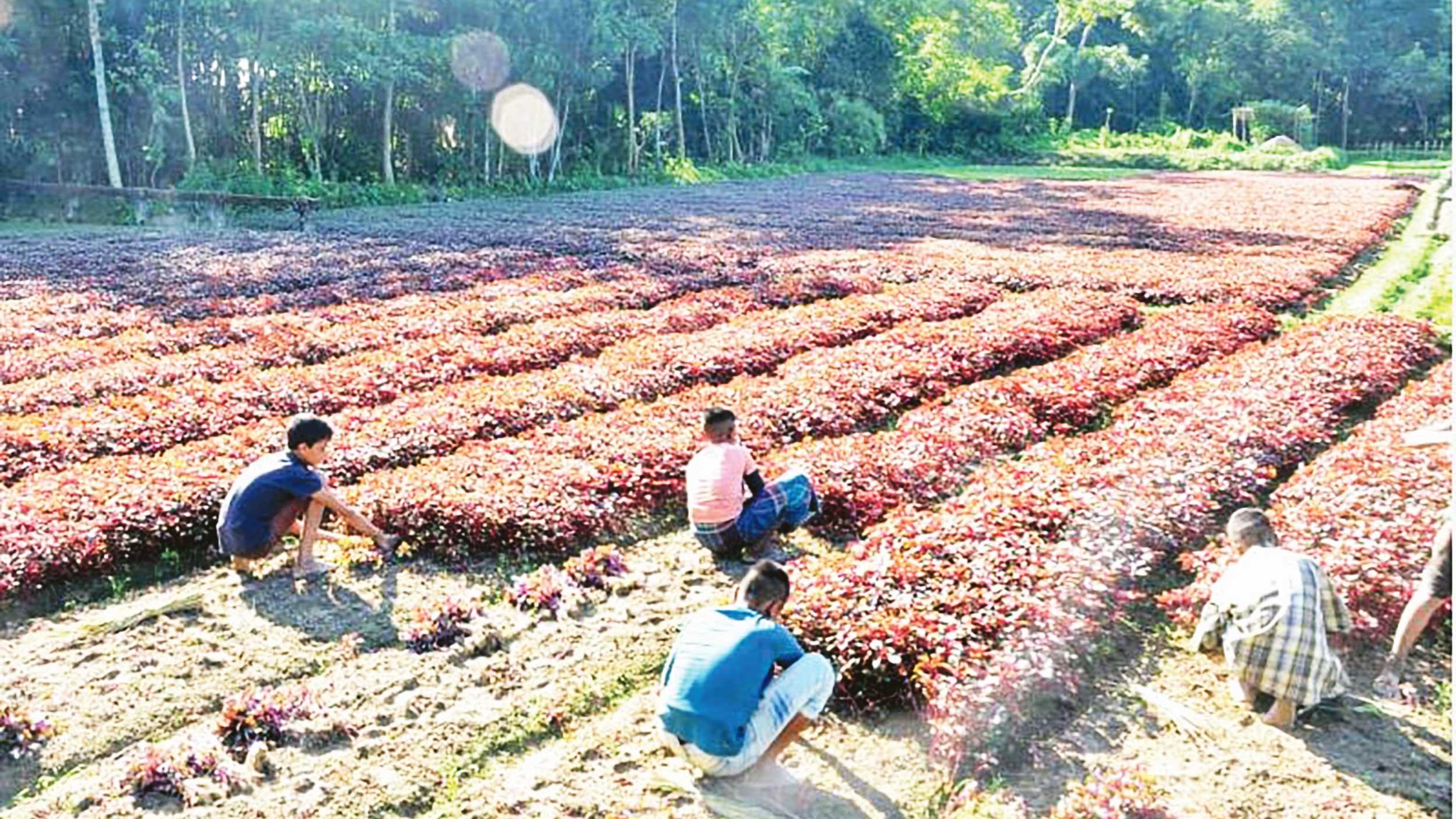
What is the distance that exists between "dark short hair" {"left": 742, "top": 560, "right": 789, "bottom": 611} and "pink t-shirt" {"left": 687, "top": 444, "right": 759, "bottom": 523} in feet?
8.72

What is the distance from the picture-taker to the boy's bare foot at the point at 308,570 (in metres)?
8.45

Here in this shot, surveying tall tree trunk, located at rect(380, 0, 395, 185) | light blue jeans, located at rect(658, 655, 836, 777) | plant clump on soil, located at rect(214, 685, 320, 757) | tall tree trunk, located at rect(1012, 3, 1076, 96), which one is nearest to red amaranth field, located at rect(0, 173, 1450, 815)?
plant clump on soil, located at rect(214, 685, 320, 757)

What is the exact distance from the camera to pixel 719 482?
28.0 ft

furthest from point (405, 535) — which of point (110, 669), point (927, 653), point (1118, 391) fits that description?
point (1118, 391)

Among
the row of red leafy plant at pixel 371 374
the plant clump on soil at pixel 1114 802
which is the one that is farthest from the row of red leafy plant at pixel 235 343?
the plant clump on soil at pixel 1114 802

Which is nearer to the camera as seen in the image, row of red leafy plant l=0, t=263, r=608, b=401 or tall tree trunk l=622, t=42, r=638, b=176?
row of red leafy plant l=0, t=263, r=608, b=401

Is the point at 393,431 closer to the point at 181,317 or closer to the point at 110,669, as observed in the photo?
the point at 110,669

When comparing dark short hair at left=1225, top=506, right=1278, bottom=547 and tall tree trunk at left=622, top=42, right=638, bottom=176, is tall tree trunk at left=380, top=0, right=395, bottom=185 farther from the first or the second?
dark short hair at left=1225, top=506, right=1278, bottom=547

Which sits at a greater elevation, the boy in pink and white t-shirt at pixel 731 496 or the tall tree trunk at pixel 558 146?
the tall tree trunk at pixel 558 146

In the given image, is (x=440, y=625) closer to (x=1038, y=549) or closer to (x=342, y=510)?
(x=342, y=510)

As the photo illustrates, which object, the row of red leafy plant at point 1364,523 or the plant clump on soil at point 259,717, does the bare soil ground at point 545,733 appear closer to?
the plant clump on soil at point 259,717

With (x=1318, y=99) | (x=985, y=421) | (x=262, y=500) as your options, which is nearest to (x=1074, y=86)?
(x=1318, y=99)

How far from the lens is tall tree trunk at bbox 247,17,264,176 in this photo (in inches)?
1687

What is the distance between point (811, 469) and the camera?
10125mm
